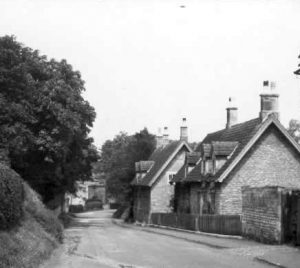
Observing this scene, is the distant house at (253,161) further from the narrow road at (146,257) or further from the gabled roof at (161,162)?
the gabled roof at (161,162)

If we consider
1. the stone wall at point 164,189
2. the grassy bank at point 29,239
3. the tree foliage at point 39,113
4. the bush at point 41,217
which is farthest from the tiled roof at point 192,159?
the bush at point 41,217

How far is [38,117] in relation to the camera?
40.3 meters

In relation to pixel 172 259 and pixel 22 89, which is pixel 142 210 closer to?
pixel 22 89

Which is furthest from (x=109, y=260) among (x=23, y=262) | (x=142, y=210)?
(x=142, y=210)

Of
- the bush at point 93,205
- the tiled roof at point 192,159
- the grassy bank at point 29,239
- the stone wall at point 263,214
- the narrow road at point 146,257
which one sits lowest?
the narrow road at point 146,257

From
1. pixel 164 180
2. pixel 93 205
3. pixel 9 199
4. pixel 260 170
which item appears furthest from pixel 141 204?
pixel 93 205

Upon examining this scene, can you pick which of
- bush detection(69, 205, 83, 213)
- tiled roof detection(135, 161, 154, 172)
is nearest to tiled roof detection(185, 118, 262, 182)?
tiled roof detection(135, 161, 154, 172)

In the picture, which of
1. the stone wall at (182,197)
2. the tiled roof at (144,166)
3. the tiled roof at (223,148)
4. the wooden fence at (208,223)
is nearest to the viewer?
the wooden fence at (208,223)

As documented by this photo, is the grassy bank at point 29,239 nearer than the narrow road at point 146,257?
Yes

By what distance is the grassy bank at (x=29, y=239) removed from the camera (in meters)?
15.5

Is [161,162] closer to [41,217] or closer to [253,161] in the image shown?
[253,161]

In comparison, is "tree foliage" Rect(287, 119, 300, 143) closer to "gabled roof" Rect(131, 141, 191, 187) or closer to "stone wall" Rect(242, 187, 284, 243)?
"gabled roof" Rect(131, 141, 191, 187)

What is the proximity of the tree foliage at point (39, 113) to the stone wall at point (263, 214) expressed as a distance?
14682 millimetres

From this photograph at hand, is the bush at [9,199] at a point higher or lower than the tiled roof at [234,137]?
lower
